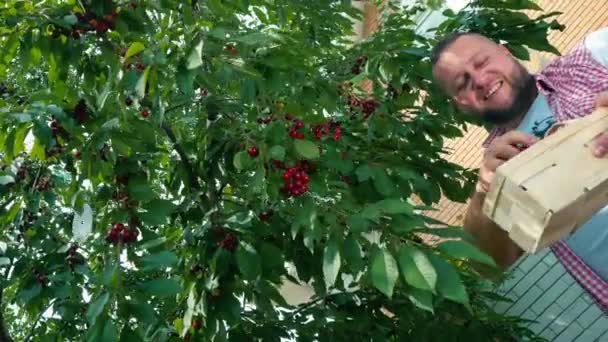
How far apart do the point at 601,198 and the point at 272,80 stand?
93 centimetres

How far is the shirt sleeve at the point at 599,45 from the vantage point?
180 centimetres

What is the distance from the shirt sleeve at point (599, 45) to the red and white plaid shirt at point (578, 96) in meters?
0.01

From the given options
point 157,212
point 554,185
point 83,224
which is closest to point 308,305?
point 157,212

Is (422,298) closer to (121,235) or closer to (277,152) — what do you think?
(277,152)

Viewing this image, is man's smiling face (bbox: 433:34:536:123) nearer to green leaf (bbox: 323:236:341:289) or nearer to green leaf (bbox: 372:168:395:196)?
green leaf (bbox: 372:168:395:196)

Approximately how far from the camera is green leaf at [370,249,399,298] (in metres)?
1.52

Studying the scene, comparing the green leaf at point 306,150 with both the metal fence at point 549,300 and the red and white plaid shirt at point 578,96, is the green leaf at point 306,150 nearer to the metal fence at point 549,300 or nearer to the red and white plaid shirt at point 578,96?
the red and white plaid shirt at point 578,96

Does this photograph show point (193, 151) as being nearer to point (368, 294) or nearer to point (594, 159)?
point (368, 294)

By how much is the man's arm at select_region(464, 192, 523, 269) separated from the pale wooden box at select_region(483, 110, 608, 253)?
0.44m

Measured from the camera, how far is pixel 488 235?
1.94 meters

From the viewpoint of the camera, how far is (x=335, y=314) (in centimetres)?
268

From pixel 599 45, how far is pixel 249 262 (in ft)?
3.59

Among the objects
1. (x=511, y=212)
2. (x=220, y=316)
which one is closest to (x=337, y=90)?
(x=220, y=316)

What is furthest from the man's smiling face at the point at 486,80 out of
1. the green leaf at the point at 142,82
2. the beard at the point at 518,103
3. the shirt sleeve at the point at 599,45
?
the green leaf at the point at 142,82
